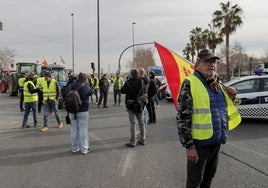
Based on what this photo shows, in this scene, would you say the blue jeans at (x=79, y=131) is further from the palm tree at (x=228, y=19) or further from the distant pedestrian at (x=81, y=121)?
the palm tree at (x=228, y=19)

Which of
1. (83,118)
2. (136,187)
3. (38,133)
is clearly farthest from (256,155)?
(38,133)

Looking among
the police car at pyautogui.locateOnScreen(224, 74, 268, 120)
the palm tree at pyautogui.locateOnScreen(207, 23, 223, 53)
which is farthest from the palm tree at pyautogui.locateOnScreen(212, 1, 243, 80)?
the police car at pyautogui.locateOnScreen(224, 74, 268, 120)

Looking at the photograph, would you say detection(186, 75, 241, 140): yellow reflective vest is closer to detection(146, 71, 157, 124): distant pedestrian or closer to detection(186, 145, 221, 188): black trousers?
detection(186, 145, 221, 188): black trousers

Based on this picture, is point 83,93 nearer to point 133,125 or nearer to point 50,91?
point 133,125

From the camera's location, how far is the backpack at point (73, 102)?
25.2 ft

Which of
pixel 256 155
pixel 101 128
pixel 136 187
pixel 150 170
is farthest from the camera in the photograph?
pixel 101 128

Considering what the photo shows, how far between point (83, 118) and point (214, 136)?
15.3ft

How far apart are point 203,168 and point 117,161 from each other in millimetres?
3424

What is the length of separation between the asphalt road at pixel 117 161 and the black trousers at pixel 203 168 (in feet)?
4.90

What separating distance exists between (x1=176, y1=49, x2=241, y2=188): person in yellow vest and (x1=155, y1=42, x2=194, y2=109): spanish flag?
5.32 ft

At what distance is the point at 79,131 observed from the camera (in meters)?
7.92

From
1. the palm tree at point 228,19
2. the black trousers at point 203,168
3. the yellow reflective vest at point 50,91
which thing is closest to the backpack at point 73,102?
the yellow reflective vest at point 50,91

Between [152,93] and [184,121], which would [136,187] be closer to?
[184,121]

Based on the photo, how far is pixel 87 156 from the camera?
24.7ft
